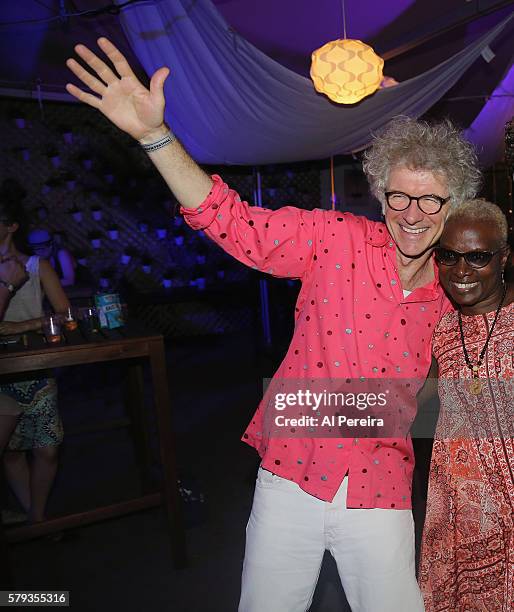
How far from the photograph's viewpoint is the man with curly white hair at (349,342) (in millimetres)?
1353

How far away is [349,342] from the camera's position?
4.59 ft

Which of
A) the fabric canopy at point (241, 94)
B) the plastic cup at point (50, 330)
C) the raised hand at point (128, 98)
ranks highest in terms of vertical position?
the fabric canopy at point (241, 94)

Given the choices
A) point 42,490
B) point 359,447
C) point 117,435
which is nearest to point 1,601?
point 42,490

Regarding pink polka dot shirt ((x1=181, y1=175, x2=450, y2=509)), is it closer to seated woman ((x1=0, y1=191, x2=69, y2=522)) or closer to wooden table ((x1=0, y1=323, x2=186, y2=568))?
wooden table ((x1=0, y1=323, x2=186, y2=568))

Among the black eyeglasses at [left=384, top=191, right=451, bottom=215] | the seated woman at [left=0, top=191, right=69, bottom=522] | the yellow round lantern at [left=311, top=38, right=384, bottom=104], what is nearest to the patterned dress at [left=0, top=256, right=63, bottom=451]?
the seated woman at [left=0, top=191, right=69, bottom=522]

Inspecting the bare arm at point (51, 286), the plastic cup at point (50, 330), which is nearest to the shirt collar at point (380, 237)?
the plastic cup at point (50, 330)

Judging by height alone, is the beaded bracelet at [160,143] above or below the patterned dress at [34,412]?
above

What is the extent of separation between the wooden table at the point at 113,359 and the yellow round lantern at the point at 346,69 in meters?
2.18

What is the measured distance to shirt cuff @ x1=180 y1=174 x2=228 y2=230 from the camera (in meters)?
1.30

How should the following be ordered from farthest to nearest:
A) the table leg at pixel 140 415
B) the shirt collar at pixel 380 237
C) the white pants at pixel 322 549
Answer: the table leg at pixel 140 415 → the shirt collar at pixel 380 237 → the white pants at pixel 322 549

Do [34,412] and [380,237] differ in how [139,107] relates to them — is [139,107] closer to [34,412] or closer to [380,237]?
[380,237]

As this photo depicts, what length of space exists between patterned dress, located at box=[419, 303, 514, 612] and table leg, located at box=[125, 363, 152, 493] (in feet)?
6.87

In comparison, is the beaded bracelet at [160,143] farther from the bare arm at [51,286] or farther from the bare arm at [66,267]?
the bare arm at [66,267]

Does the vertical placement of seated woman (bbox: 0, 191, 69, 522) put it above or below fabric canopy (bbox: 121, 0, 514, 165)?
below
